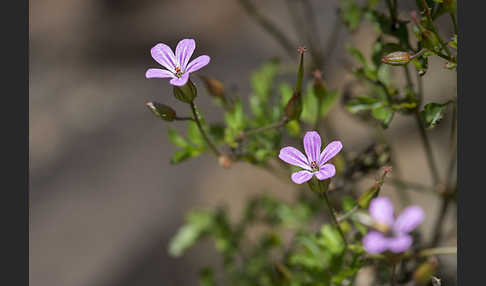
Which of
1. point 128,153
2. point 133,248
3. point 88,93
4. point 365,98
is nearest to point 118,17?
point 88,93

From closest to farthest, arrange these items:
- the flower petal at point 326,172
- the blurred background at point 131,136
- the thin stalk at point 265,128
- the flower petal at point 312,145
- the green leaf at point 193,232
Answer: the flower petal at point 326,172 → the flower petal at point 312,145 → the thin stalk at point 265,128 → the green leaf at point 193,232 → the blurred background at point 131,136

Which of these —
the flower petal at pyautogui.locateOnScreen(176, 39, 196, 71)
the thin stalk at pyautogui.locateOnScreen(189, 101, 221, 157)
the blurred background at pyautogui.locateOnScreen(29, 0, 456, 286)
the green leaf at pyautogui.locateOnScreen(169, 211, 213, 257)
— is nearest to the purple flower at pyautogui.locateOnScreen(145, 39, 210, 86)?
the flower petal at pyautogui.locateOnScreen(176, 39, 196, 71)

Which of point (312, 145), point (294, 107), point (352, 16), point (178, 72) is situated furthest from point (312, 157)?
point (352, 16)

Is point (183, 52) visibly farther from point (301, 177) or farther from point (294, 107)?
point (301, 177)

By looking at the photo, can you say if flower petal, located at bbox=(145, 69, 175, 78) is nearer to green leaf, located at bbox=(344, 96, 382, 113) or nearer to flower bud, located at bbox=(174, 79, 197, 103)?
flower bud, located at bbox=(174, 79, 197, 103)

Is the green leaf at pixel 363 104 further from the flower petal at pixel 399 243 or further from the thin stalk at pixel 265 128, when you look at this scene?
the flower petal at pixel 399 243

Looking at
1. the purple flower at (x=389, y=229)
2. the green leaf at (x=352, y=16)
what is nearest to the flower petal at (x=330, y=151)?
the purple flower at (x=389, y=229)
